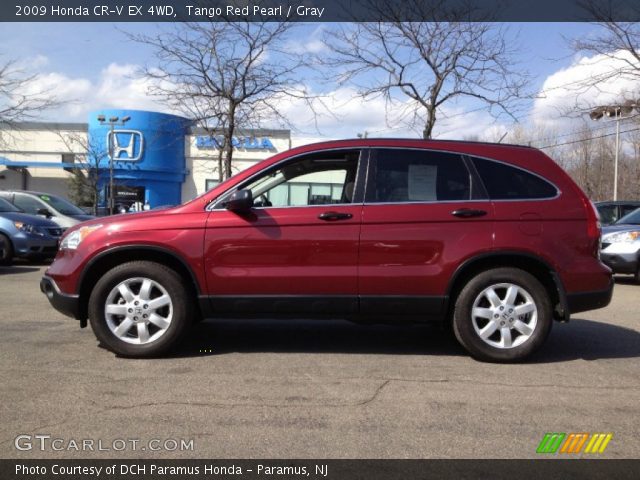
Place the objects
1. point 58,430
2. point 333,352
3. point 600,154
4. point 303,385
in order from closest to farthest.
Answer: point 58,430 < point 303,385 < point 333,352 < point 600,154

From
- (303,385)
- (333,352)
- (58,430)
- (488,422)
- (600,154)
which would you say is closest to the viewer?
(58,430)

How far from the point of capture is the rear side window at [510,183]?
15.5 feet

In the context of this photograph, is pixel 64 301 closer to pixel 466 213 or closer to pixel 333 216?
pixel 333 216

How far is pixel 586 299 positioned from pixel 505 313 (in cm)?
71

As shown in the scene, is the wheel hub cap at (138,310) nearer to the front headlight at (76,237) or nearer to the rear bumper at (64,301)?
the rear bumper at (64,301)

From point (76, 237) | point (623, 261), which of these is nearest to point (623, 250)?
point (623, 261)

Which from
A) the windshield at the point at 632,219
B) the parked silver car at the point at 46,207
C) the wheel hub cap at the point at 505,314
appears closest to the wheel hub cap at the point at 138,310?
the wheel hub cap at the point at 505,314

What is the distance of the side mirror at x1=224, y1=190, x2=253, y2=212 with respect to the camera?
4.48 m

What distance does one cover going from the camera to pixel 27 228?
11438 millimetres

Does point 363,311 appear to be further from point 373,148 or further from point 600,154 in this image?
point 600,154

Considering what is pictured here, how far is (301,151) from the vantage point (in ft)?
15.9

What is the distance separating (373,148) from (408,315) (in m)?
1.48

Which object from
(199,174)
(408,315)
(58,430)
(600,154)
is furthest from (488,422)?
(600,154)

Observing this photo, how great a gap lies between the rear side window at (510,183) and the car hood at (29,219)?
1006 cm
